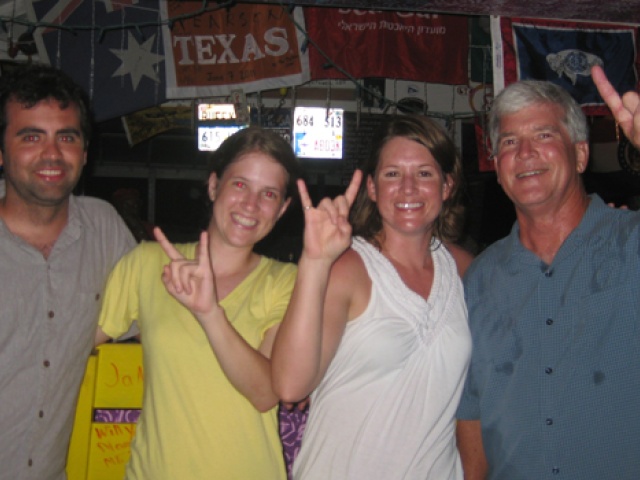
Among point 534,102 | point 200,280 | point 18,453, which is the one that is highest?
point 534,102

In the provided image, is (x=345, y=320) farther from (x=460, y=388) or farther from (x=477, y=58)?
(x=477, y=58)

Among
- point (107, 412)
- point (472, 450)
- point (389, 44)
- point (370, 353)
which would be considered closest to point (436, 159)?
point (370, 353)

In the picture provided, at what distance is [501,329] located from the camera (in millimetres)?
2193

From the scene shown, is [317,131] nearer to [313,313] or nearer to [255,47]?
[255,47]

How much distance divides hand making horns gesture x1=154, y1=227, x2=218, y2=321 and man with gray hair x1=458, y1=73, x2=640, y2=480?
3.57 ft

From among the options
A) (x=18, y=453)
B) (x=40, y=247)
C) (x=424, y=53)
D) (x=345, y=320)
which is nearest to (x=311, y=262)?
(x=345, y=320)

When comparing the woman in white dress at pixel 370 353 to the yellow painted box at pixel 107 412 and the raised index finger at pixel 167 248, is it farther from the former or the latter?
the yellow painted box at pixel 107 412

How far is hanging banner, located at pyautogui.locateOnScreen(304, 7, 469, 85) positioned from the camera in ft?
22.7

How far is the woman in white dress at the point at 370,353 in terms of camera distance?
181 centimetres

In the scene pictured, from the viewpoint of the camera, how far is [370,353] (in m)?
1.94

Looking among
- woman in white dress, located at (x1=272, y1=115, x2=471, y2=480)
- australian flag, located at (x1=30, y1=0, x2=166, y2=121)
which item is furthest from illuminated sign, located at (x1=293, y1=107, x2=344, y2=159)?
woman in white dress, located at (x1=272, y1=115, x2=471, y2=480)

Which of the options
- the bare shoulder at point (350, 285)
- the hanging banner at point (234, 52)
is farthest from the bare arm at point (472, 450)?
the hanging banner at point (234, 52)

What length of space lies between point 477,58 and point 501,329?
6512mm

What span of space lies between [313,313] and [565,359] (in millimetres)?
965
